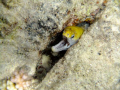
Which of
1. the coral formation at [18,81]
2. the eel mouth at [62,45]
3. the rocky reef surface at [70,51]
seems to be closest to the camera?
the rocky reef surface at [70,51]

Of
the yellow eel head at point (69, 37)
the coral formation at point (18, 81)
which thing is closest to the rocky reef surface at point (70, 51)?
the coral formation at point (18, 81)

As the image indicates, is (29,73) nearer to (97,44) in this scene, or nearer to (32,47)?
(32,47)

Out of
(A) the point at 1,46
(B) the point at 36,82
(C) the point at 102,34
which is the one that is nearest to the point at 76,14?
(C) the point at 102,34

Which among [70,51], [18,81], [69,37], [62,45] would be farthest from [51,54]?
[18,81]

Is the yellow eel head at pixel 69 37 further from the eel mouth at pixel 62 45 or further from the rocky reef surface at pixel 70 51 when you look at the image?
the rocky reef surface at pixel 70 51

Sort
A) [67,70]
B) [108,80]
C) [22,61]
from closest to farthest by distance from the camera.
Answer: [108,80] < [67,70] < [22,61]

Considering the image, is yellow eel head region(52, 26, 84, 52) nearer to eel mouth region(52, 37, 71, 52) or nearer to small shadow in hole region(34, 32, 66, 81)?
eel mouth region(52, 37, 71, 52)

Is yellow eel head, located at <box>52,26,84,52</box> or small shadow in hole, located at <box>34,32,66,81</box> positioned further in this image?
small shadow in hole, located at <box>34,32,66,81</box>

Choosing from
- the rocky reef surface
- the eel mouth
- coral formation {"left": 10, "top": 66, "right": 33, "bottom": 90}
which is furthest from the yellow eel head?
coral formation {"left": 10, "top": 66, "right": 33, "bottom": 90}
